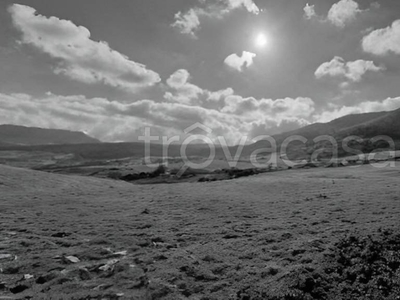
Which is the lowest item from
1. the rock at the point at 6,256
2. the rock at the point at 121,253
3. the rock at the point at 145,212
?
the rock at the point at 145,212

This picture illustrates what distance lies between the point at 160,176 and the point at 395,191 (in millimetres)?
57036

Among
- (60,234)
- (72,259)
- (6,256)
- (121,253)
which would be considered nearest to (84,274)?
(72,259)

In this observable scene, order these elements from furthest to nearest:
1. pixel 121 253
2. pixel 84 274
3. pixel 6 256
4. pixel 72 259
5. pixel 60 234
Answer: pixel 60 234
pixel 121 253
pixel 6 256
pixel 72 259
pixel 84 274

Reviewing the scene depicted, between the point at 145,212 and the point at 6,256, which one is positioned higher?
the point at 6,256

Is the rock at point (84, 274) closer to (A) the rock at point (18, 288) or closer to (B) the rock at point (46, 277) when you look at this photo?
(B) the rock at point (46, 277)

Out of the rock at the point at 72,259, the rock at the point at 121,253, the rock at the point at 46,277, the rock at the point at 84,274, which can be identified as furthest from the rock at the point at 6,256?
the rock at the point at 121,253

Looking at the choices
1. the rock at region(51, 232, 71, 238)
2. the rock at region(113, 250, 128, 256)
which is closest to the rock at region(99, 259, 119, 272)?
the rock at region(113, 250, 128, 256)

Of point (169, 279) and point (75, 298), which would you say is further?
point (169, 279)

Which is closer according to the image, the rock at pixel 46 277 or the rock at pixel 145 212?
Result: the rock at pixel 46 277

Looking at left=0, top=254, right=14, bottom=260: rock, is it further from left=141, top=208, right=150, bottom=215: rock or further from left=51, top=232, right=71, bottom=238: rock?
left=141, top=208, right=150, bottom=215: rock

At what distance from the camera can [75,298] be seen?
23.7 feet

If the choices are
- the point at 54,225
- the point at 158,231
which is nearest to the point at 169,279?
the point at 158,231

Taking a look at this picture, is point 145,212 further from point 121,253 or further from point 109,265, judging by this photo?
point 109,265

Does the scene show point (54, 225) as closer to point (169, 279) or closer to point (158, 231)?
point (158, 231)
